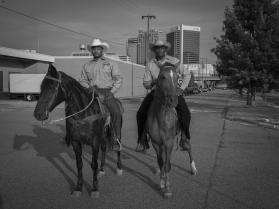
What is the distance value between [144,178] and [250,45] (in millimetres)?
20923

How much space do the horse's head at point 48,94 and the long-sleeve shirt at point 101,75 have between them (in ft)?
4.51

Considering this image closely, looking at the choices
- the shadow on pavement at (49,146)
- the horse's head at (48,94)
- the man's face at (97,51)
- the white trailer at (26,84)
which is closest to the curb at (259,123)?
the shadow on pavement at (49,146)

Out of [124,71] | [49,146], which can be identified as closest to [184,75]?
[49,146]

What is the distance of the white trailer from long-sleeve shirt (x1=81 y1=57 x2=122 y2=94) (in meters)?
34.4

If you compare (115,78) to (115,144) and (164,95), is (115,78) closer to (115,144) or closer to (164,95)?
(115,144)

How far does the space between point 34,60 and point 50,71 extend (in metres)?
43.0

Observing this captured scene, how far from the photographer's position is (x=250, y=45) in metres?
25.3

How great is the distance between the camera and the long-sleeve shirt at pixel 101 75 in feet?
22.4

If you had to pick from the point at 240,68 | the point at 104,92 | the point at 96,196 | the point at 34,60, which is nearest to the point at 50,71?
the point at 104,92

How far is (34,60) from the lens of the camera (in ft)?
152

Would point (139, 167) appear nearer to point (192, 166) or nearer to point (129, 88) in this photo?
point (192, 166)

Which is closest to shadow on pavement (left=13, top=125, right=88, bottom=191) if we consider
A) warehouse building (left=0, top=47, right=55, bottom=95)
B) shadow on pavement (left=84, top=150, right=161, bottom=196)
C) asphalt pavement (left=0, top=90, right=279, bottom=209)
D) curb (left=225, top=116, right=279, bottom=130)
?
asphalt pavement (left=0, top=90, right=279, bottom=209)

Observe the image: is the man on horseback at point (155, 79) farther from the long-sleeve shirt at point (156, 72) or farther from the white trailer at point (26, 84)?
the white trailer at point (26, 84)

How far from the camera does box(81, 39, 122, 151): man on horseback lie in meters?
6.76
